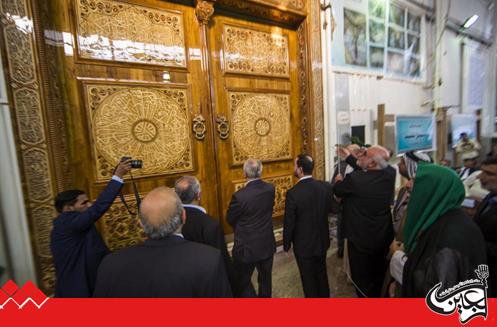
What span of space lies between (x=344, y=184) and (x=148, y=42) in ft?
8.52

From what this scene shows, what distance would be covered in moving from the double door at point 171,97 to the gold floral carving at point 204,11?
0.07 meters

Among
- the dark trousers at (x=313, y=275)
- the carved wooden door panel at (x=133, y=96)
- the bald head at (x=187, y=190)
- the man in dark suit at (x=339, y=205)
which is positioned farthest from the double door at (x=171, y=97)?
the dark trousers at (x=313, y=275)

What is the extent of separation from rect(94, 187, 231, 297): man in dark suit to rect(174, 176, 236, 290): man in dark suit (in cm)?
53

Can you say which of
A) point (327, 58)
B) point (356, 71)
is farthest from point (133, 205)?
point (356, 71)

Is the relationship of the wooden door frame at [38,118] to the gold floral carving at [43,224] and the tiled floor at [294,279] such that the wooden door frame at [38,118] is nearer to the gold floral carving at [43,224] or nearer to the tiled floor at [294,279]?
the gold floral carving at [43,224]

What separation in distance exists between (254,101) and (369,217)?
2.09 m

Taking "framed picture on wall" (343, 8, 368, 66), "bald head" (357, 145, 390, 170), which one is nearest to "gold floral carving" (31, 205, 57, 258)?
"bald head" (357, 145, 390, 170)

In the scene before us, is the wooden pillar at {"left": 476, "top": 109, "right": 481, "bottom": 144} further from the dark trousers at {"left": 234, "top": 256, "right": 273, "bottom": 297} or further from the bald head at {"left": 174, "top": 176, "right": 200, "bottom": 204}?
the bald head at {"left": 174, "top": 176, "right": 200, "bottom": 204}

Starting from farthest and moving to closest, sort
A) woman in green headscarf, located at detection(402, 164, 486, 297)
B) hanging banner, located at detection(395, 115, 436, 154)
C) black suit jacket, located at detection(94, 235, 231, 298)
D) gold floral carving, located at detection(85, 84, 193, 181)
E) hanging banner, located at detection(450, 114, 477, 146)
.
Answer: hanging banner, located at detection(450, 114, 477, 146) < hanging banner, located at detection(395, 115, 436, 154) < gold floral carving, located at detection(85, 84, 193, 181) < woman in green headscarf, located at detection(402, 164, 486, 297) < black suit jacket, located at detection(94, 235, 231, 298)

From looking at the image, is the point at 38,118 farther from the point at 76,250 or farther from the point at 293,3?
the point at 293,3

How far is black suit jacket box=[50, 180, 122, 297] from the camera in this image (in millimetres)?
1580

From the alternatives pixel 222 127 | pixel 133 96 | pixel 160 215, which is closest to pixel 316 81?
pixel 222 127

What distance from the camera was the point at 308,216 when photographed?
215 cm

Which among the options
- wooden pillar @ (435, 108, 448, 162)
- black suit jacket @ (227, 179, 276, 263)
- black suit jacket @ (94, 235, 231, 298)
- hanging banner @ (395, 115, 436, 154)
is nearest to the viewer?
black suit jacket @ (94, 235, 231, 298)
